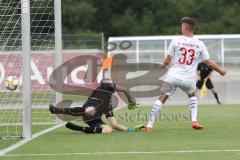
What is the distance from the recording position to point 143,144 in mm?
11320

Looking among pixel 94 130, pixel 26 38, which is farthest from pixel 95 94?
pixel 26 38

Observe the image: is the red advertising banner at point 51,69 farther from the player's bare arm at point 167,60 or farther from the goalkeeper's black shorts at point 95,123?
the player's bare arm at point 167,60

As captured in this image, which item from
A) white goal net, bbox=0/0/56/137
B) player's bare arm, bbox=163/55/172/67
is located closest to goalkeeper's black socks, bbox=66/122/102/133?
white goal net, bbox=0/0/56/137

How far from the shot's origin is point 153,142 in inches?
457

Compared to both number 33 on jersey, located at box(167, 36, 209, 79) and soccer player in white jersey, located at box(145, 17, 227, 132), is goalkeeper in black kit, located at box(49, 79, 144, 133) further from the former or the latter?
number 33 on jersey, located at box(167, 36, 209, 79)

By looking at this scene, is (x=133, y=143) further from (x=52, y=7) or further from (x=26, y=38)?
(x=52, y=7)

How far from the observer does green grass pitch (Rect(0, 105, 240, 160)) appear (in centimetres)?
995

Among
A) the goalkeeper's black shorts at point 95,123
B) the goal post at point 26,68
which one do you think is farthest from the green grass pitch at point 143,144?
the goal post at point 26,68

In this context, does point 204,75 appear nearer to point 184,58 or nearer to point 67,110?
point 184,58

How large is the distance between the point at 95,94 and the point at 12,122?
9.55ft

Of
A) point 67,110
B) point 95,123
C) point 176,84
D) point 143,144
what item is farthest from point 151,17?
point 143,144

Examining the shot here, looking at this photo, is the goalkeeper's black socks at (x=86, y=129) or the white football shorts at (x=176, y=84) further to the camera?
the white football shorts at (x=176, y=84)

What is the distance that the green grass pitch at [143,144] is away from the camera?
9953 millimetres

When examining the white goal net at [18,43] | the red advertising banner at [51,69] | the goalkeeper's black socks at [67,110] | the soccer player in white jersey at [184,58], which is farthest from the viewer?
the red advertising banner at [51,69]
